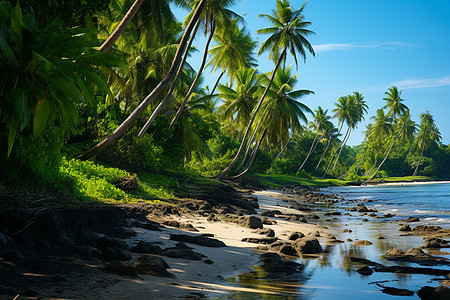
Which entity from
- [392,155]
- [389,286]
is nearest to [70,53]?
[389,286]

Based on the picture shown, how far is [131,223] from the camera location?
26.8 ft

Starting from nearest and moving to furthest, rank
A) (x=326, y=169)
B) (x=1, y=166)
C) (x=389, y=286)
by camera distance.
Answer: (x=389, y=286), (x=1, y=166), (x=326, y=169)

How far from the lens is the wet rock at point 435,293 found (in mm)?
4590

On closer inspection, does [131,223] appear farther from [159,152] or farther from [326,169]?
[326,169]

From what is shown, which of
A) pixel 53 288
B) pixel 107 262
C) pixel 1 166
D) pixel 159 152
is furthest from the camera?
pixel 159 152

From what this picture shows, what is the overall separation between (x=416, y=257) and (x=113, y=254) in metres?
5.68

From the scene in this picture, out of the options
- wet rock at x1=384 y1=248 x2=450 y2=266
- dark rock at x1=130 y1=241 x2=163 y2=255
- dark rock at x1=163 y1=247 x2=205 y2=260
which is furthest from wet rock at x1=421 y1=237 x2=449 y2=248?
dark rock at x1=130 y1=241 x2=163 y2=255

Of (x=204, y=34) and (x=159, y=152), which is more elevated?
(x=204, y=34)

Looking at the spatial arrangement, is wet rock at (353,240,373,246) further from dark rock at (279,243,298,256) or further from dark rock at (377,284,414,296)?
dark rock at (377,284,414,296)

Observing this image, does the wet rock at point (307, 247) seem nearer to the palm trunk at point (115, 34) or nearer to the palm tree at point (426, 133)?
the palm trunk at point (115, 34)

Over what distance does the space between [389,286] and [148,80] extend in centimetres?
1959

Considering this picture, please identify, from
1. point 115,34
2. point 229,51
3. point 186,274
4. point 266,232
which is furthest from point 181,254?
point 229,51

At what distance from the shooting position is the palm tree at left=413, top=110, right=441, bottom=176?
6861cm

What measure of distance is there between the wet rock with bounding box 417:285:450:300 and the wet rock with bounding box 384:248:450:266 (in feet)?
7.82
